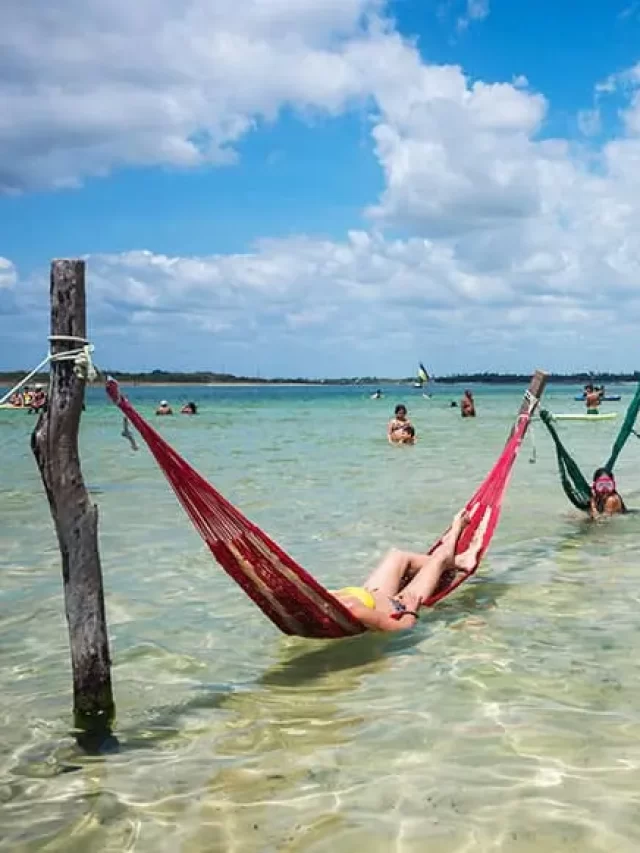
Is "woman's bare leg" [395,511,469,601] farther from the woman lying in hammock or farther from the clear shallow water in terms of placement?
the clear shallow water

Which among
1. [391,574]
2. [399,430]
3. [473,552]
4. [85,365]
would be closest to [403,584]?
[391,574]

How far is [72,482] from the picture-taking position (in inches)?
142

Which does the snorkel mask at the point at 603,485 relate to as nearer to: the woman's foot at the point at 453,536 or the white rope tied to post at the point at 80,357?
the woman's foot at the point at 453,536

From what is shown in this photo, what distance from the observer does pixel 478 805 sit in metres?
3.12

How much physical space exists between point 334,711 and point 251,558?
2.60 ft

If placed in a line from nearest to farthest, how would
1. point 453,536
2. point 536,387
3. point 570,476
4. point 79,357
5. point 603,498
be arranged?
point 79,357 < point 453,536 < point 536,387 < point 570,476 < point 603,498

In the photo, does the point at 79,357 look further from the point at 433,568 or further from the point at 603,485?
the point at 603,485

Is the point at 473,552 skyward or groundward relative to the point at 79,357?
groundward

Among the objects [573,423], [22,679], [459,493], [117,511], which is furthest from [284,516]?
[573,423]

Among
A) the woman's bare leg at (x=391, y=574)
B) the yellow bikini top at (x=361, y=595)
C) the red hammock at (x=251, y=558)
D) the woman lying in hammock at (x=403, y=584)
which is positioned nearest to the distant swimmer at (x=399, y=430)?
the woman lying in hammock at (x=403, y=584)

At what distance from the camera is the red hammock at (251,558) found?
392cm

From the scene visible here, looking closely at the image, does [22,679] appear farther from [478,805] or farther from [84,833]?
[478,805]

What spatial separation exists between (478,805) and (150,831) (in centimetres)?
110

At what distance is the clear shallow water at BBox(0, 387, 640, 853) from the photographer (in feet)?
9.94
